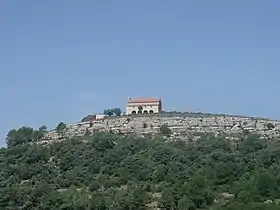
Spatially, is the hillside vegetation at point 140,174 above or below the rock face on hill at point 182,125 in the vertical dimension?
below

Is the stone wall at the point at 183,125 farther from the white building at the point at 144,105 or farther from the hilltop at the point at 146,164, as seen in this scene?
the white building at the point at 144,105

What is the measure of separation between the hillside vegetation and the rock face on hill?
4.73m

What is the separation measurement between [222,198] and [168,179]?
6.31m

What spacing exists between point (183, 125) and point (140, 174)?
20.0 meters

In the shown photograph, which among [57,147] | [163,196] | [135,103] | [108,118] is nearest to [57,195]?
[163,196]

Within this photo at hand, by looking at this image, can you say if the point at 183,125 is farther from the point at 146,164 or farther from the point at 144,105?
the point at 146,164

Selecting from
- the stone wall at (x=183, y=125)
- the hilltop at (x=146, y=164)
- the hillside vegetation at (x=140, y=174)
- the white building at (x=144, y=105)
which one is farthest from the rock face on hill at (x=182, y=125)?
the white building at (x=144, y=105)

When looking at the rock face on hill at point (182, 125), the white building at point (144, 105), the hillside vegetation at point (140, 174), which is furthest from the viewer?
the white building at point (144, 105)

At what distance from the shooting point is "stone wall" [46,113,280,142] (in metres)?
69.8

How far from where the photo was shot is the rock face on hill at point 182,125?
228 feet

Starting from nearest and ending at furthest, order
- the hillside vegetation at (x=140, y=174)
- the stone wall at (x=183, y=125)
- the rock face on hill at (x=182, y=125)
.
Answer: the hillside vegetation at (x=140, y=174) < the rock face on hill at (x=182, y=125) < the stone wall at (x=183, y=125)

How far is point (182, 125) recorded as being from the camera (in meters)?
72.4

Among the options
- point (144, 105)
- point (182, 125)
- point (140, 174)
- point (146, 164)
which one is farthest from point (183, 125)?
point (140, 174)

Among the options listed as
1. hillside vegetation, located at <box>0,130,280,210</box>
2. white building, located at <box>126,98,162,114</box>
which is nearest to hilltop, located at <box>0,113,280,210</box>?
hillside vegetation, located at <box>0,130,280,210</box>
